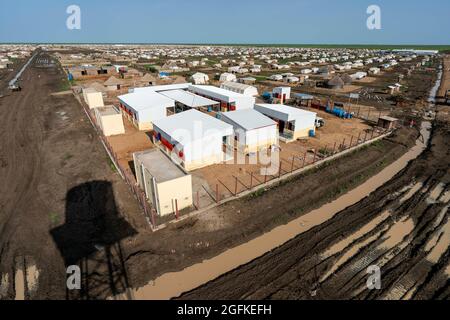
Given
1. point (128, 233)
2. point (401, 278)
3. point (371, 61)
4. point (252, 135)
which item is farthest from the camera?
point (371, 61)

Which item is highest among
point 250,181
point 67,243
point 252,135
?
point 252,135

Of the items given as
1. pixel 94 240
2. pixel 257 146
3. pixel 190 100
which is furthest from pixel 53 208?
pixel 190 100

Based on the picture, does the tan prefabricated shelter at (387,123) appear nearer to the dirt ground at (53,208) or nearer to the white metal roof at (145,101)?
the white metal roof at (145,101)

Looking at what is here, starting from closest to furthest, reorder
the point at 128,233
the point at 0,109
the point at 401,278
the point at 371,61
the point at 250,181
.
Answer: the point at 401,278, the point at 128,233, the point at 250,181, the point at 0,109, the point at 371,61

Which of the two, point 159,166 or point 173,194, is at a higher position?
point 159,166

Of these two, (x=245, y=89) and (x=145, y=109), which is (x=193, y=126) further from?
(x=245, y=89)

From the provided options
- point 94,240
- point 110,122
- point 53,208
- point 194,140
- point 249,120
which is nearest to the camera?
point 94,240
